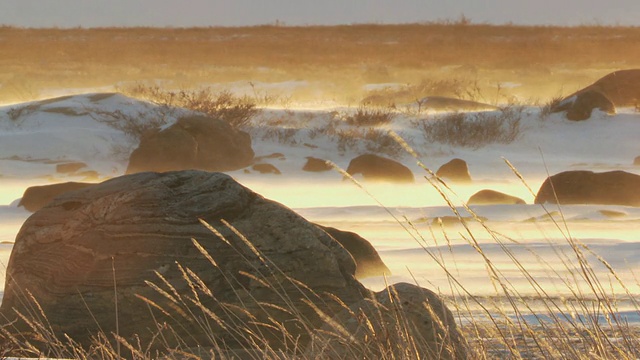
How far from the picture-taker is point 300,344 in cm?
521

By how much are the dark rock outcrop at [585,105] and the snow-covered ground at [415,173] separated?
239mm

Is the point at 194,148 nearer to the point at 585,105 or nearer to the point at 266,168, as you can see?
the point at 266,168

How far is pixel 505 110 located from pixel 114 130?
8.12 meters

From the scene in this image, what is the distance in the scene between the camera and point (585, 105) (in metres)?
22.5

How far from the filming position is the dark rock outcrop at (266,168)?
16.8 m

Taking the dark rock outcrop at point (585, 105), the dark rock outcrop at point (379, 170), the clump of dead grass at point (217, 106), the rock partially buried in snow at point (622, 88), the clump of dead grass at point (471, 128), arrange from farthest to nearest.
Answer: the rock partially buried in snow at point (622, 88), the dark rock outcrop at point (585, 105), the clump of dead grass at point (217, 106), the clump of dead grass at point (471, 128), the dark rock outcrop at point (379, 170)

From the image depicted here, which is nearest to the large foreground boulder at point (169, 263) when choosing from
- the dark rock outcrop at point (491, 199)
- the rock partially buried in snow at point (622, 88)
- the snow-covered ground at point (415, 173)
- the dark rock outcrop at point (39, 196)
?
the snow-covered ground at point (415, 173)

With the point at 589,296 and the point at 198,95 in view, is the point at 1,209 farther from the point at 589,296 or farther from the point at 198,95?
the point at 198,95

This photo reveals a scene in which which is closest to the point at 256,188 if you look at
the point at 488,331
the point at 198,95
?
the point at 198,95

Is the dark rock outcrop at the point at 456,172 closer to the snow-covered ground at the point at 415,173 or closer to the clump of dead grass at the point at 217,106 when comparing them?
the snow-covered ground at the point at 415,173

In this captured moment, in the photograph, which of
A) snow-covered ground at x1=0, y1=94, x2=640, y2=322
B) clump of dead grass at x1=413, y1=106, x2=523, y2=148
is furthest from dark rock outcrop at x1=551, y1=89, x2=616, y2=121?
clump of dead grass at x1=413, y1=106, x2=523, y2=148

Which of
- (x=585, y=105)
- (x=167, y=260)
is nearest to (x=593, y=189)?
(x=167, y=260)

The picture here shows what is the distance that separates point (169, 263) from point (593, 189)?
8.47 metres

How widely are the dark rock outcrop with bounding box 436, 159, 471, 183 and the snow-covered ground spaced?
208 millimetres
